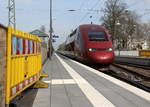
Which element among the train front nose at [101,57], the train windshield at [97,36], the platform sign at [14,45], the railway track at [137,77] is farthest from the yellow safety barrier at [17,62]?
the train windshield at [97,36]

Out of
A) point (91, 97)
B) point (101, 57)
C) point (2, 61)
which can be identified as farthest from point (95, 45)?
point (2, 61)

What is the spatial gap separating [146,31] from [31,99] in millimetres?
87771

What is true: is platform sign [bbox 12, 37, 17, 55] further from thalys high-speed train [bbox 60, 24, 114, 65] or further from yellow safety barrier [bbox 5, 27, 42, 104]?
thalys high-speed train [bbox 60, 24, 114, 65]

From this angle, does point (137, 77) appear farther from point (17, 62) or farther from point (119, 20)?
point (119, 20)

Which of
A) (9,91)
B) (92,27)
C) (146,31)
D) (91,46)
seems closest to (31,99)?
(9,91)

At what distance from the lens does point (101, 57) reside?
1903 cm

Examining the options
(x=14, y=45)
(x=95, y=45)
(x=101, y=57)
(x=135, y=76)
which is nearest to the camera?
(x=14, y=45)

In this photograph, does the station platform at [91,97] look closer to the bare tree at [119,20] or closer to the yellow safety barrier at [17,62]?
the yellow safety barrier at [17,62]

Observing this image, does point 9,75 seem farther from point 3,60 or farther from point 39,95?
point 39,95

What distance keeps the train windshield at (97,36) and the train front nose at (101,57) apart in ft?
4.66

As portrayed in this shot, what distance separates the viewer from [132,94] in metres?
7.62

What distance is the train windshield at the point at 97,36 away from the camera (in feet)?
66.8

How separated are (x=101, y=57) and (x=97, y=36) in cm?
217

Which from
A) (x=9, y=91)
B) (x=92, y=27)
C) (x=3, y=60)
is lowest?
(x=9, y=91)
